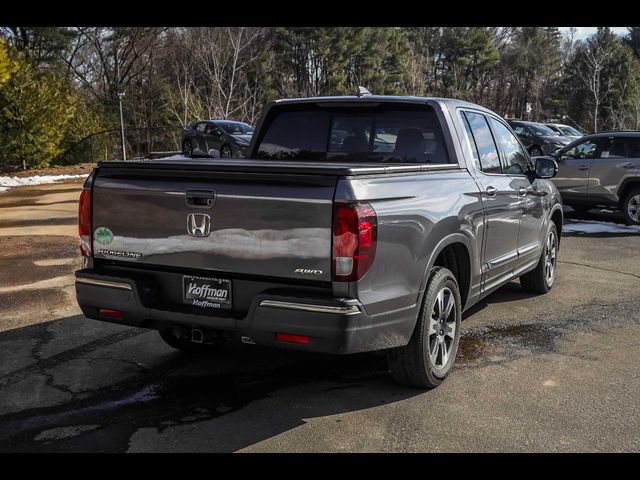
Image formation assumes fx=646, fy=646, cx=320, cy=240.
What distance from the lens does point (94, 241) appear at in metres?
4.08

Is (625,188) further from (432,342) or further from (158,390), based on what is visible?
(158,390)

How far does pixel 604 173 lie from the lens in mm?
11789

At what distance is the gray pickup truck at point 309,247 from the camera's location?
3396 mm

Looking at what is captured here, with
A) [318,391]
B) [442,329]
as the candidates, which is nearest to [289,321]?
[318,391]

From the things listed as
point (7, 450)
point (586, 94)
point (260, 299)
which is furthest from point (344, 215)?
point (586, 94)

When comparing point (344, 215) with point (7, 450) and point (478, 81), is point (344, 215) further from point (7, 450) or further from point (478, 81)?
point (478, 81)

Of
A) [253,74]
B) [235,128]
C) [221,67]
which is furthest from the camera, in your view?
[253,74]

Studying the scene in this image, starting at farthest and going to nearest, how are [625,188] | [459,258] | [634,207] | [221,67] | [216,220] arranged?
[221,67] < [625,188] < [634,207] < [459,258] < [216,220]

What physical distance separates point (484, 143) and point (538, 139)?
67.6ft

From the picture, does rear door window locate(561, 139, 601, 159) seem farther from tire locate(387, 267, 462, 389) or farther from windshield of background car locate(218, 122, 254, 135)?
windshield of background car locate(218, 122, 254, 135)

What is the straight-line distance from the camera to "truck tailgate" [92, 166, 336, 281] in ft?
11.2

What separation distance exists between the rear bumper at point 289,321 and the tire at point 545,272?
3289mm

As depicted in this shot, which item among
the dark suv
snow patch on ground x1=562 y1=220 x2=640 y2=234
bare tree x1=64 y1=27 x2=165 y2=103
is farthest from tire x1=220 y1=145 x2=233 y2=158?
bare tree x1=64 y1=27 x2=165 y2=103
